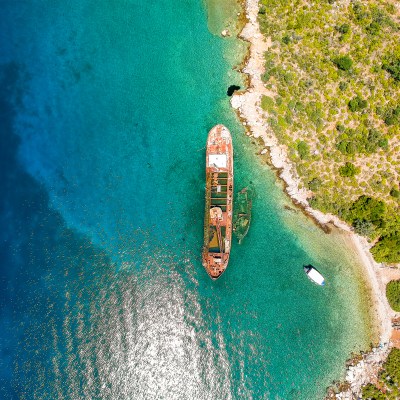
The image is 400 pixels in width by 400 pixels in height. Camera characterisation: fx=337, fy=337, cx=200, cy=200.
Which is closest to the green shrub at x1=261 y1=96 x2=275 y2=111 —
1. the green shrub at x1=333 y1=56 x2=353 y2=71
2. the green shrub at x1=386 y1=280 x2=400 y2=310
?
the green shrub at x1=333 y1=56 x2=353 y2=71

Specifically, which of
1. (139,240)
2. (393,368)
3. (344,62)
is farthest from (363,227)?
(139,240)

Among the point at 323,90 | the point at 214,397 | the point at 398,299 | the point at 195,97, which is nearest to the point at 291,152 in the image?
the point at 323,90

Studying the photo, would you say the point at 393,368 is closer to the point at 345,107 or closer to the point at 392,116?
the point at 392,116

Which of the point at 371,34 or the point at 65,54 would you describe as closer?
the point at 371,34

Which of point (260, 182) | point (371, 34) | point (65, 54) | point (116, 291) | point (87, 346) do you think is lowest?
point (87, 346)

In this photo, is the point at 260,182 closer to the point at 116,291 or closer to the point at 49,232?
the point at 116,291

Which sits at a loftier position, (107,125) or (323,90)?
(323,90)

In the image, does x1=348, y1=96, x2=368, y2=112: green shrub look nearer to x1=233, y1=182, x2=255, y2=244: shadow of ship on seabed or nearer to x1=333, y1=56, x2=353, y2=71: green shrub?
x1=333, y1=56, x2=353, y2=71: green shrub
